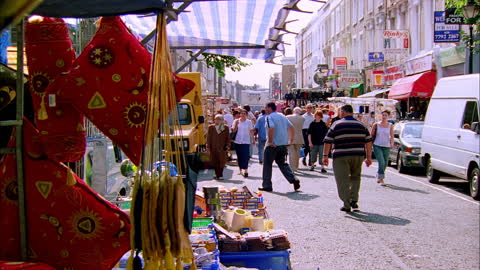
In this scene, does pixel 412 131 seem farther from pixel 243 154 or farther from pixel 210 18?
pixel 210 18

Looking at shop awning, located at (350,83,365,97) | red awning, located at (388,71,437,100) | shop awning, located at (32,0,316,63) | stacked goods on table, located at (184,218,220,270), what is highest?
shop awning, located at (350,83,365,97)

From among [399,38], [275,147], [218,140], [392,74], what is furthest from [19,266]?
[392,74]

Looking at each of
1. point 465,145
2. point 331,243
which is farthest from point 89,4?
point 465,145

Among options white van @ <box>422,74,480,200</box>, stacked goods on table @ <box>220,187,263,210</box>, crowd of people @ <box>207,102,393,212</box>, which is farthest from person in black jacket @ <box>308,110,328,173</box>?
stacked goods on table @ <box>220,187,263,210</box>

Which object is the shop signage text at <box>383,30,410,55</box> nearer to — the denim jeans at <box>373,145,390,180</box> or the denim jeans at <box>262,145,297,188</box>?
the denim jeans at <box>373,145,390,180</box>

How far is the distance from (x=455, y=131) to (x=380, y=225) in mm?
4648

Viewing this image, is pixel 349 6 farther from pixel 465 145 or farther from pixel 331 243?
pixel 331 243

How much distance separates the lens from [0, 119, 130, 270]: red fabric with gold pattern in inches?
88.8

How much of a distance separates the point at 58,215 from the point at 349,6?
43749mm

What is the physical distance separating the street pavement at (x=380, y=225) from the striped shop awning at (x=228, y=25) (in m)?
2.42

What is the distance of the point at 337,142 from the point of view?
8.99 m

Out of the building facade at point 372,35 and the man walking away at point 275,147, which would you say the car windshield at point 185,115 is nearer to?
the man walking away at point 275,147

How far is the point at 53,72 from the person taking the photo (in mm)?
2400

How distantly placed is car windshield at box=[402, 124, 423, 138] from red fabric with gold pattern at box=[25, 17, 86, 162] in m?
14.2
